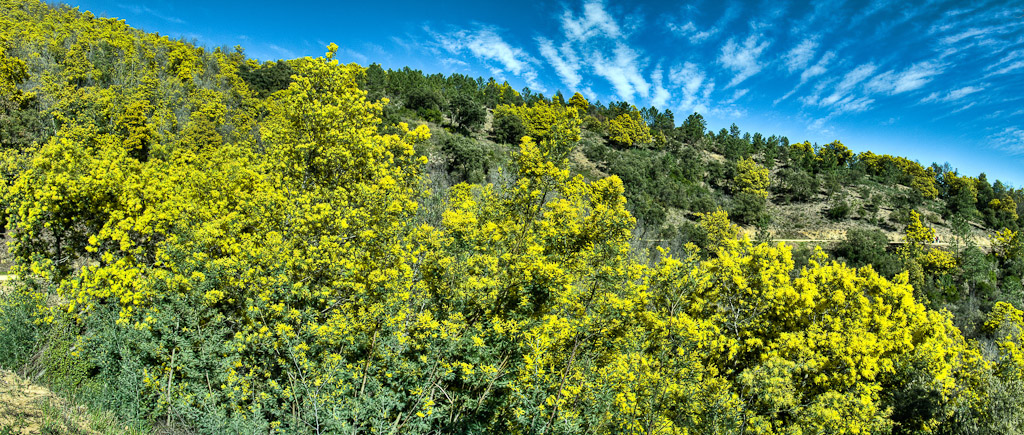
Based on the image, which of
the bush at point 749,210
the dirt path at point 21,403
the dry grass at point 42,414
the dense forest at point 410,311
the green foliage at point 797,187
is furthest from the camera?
the green foliage at point 797,187

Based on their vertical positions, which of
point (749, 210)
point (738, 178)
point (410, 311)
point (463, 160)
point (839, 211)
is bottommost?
point (410, 311)

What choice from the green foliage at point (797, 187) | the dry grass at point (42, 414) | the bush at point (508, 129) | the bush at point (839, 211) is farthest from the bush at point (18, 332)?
the green foliage at point (797, 187)

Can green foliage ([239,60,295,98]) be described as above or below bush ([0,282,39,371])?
above

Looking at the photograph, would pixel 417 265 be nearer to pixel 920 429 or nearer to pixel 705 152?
pixel 920 429

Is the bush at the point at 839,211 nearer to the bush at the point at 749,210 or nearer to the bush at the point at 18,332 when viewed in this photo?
the bush at the point at 749,210

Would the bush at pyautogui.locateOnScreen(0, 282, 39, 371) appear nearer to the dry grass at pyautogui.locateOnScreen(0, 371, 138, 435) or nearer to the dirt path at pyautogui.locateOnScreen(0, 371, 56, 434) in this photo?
the dirt path at pyautogui.locateOnScreen(0, 371, 56, 434)

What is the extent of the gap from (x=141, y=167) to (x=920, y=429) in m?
20.6

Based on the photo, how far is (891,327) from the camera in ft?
37.6

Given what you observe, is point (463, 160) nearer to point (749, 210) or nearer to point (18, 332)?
point (18, 332)

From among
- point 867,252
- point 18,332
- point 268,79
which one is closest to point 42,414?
point 18,332

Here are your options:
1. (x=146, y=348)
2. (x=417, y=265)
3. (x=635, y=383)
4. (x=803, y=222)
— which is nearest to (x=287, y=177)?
(x=417, y=265)

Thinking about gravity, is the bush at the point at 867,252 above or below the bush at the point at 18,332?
above

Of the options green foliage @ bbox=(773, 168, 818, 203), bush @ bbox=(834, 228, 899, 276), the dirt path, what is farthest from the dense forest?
green foliage @ bbox=(773, 168, 818, 203)

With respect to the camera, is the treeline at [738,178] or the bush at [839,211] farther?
the bush at [839,211]
